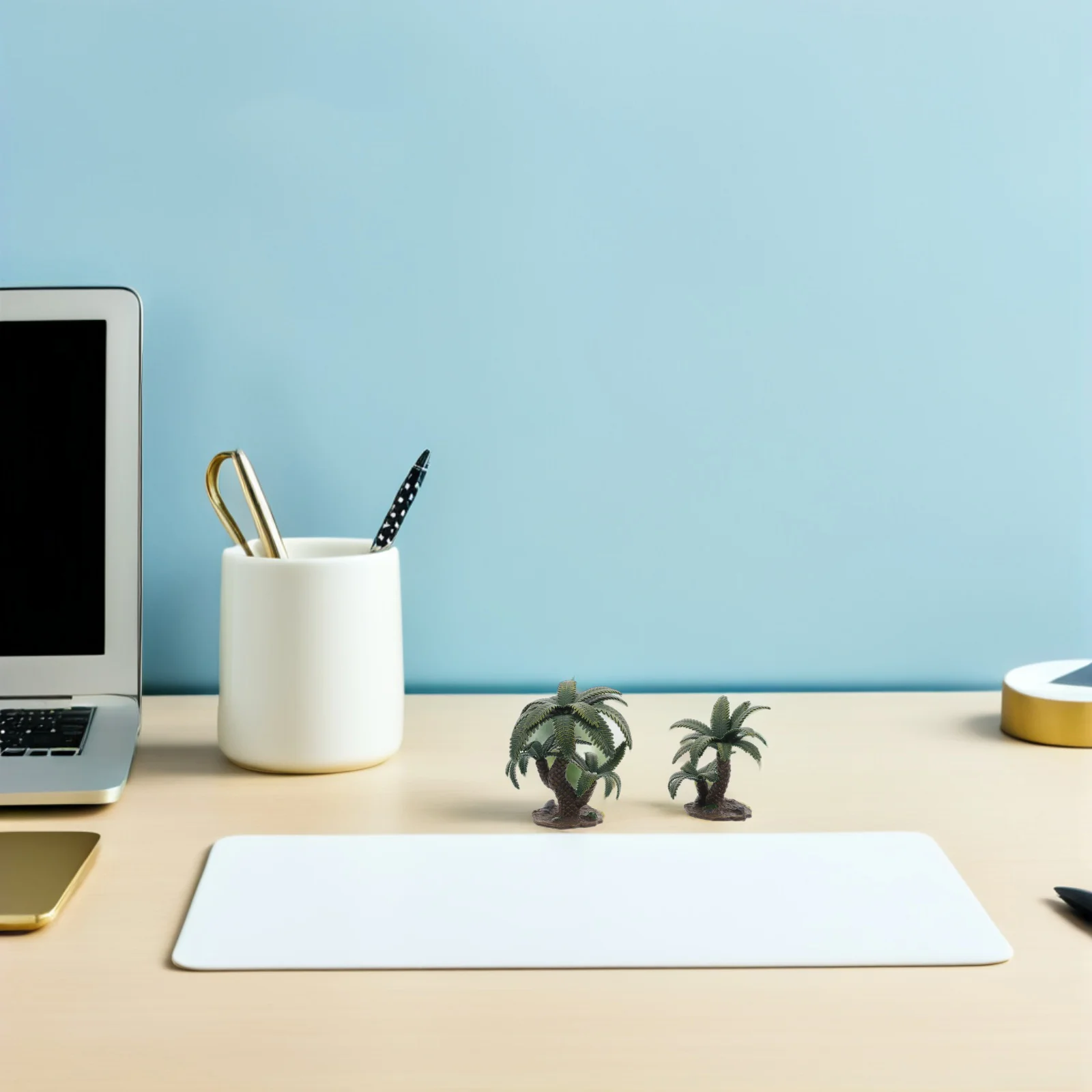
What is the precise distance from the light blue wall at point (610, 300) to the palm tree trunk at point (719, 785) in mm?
272

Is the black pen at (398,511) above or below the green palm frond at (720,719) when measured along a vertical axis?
above

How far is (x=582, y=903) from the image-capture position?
19.1 inches

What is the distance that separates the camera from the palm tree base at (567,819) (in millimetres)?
582

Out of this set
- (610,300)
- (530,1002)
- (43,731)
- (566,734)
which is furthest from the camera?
(610,300)

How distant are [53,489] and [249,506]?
0.15m

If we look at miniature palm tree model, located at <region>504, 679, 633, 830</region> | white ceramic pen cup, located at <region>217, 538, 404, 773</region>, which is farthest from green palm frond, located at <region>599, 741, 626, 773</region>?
white ceramic pen cup, located at <region>217, 538, 404, 773</region>

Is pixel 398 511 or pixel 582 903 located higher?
pixel 398 511

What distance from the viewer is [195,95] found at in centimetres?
81

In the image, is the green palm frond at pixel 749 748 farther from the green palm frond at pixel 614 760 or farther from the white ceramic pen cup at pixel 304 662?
the white ceramic pen cup at pixel 304 662

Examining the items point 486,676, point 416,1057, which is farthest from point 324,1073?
point 486,676

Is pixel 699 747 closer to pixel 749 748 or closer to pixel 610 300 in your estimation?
pixel 749 748

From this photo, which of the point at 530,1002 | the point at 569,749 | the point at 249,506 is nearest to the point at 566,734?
the point at 569,749

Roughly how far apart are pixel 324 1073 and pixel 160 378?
1.99 ft

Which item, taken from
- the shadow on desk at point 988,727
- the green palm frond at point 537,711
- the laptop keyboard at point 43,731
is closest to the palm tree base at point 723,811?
the green palm frond at point 537,711
